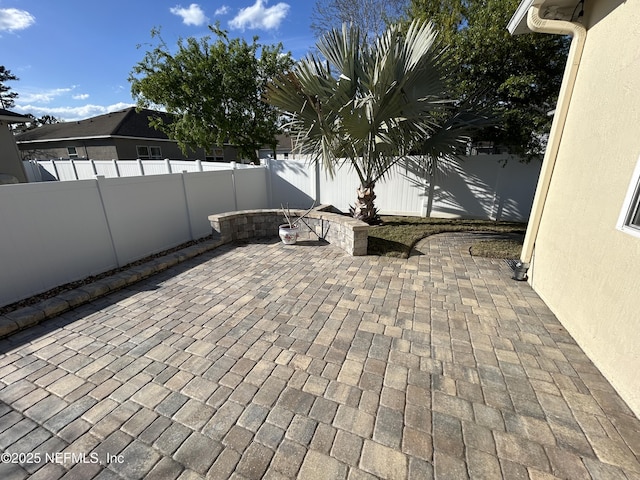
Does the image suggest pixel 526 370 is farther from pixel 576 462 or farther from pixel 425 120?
pixel 425 120

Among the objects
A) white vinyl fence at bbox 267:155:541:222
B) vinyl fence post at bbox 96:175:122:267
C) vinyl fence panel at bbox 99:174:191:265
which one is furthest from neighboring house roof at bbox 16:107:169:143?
vinyl fence post at bbox 96:175:122:267

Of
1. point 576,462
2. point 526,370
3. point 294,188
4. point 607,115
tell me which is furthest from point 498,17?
point 576,462

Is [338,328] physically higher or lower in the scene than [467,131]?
lower

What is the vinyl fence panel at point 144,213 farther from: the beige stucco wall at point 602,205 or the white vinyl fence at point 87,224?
the beige stucco wall at point 602,205

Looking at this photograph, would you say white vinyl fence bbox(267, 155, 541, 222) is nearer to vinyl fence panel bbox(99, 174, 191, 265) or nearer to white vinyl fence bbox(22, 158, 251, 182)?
white vinyl fence bbox(22, 158, 251, 182)

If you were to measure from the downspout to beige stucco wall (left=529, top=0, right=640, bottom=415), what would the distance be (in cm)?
9

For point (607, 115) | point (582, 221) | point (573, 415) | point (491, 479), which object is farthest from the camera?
point (582, 221)

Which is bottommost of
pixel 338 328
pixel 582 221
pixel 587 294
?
pixel 338 328

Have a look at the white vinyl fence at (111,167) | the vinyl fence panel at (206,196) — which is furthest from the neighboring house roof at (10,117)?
the vinyl fence panel at (206,196)

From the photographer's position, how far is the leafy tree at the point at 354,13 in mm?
11711

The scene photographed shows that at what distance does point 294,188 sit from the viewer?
9.22 metres

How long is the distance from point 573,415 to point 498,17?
7996mm

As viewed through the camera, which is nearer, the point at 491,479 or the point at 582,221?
the point at 491,479

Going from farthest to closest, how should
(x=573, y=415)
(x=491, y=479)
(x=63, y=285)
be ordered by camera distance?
(x=63, y=285)
(x=573, y=415)
(x=491, y=479)
